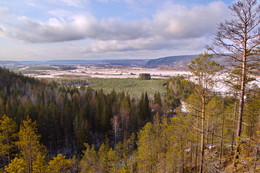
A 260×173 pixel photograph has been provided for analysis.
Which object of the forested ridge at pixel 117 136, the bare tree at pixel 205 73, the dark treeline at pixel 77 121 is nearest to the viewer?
the bare tree at pixel 205 73

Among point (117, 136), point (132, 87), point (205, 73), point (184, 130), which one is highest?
point (205, 73)

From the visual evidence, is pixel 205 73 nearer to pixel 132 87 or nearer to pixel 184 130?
pixel 184 130

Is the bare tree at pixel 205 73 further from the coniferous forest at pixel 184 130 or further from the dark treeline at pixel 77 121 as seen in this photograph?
the dark treeline at pixel 77 121

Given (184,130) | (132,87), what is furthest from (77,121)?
(132,87)

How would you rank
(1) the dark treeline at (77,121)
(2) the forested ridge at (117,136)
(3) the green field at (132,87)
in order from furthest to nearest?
(3) the green field at (132,87) < (1) the dark treeline at (77,121) < (2) the forested ridge at (117,136)

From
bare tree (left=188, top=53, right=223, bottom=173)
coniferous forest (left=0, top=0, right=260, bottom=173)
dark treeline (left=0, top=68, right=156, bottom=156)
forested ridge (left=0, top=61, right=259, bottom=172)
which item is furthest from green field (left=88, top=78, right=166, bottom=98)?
bare tree (left=188, top=53, right=223, bottom=173)

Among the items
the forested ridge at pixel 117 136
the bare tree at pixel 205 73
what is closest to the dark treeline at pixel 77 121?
the forested ridge at pixel 117 136

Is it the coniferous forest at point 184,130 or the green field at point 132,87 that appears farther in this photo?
the green field at point 132,87

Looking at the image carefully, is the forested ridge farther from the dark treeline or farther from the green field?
the green field

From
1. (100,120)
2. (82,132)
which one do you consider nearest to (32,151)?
(82,132)

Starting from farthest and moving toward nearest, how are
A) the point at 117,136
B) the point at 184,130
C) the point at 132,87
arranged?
1. the point at 132,87
2. the point at 117,136
3. the point at 184,130

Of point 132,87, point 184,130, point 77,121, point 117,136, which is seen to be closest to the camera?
point 184,130

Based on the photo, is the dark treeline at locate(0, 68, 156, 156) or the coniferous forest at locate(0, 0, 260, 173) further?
the dark treeline at locate(0, 68, 156, 156)
